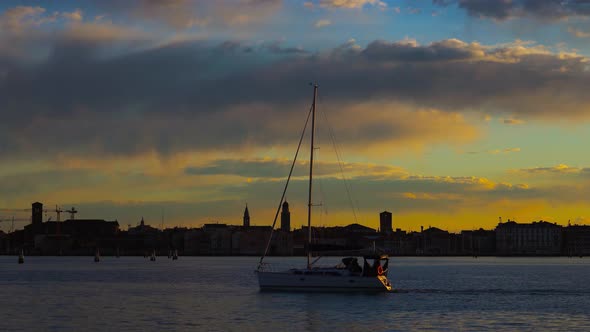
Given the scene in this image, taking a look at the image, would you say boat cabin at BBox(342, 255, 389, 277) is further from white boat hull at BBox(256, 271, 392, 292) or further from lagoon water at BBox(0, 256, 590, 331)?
lagoon water at BBox(0, 256, 590, 331)

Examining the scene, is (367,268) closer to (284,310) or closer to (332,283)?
(332,283)

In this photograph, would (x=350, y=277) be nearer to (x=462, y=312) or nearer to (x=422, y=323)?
(x=462, y=312)

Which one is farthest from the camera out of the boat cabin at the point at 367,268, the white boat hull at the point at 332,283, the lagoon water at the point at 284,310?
the boat cabin at the point at 367,268

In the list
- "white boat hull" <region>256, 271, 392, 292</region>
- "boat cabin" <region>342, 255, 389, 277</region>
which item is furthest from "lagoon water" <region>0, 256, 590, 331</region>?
"boat cabin" <region>342, 255, 389, 277</region>

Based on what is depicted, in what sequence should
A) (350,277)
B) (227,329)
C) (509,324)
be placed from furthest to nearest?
1. (350,277)
2. (509,324)
3. (227,329)

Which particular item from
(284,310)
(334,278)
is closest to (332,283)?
(334,278)

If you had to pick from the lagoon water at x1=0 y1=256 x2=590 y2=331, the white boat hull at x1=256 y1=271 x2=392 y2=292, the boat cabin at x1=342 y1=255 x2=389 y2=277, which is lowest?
the lagoon water at x1=0 y1=256 x2=590 y2=331

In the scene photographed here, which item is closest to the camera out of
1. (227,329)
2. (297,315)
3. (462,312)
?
(227,329)

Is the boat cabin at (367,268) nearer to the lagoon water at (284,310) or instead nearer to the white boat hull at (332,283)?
the white boat hull at (332,283)

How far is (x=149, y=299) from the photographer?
71750mm

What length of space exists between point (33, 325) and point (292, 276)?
2484cm

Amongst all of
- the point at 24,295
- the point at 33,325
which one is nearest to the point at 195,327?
the point at 33,325

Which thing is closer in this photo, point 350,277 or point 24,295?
point 350,277

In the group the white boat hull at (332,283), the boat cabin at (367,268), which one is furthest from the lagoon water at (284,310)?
the boat cabin at (367,268)
